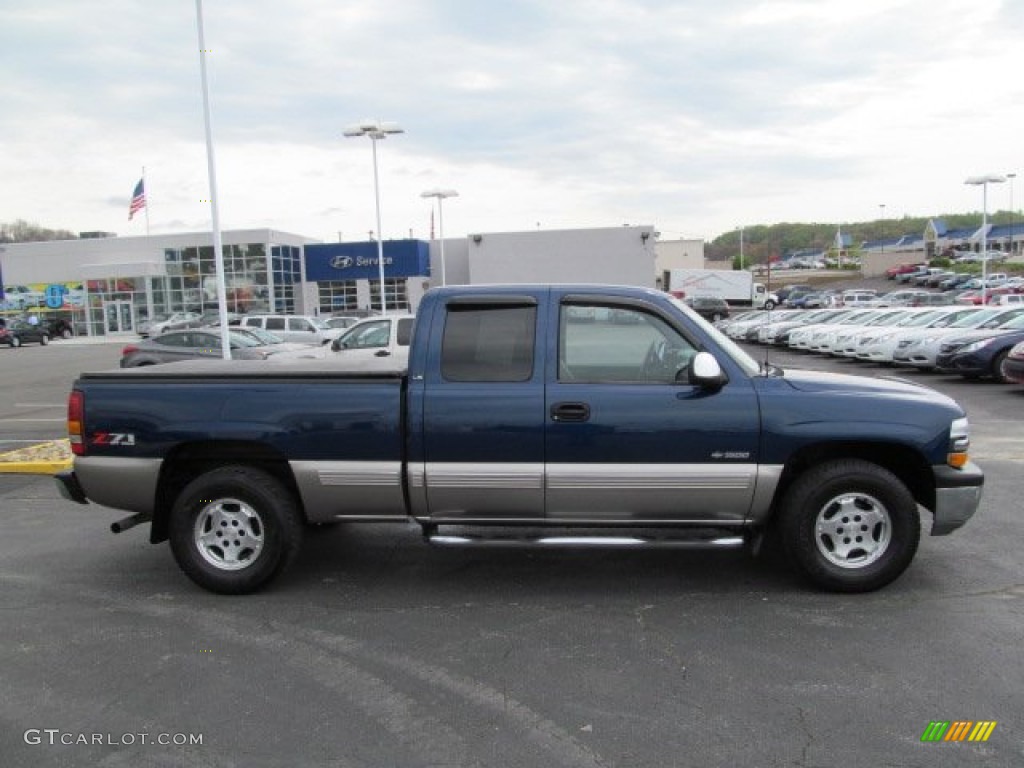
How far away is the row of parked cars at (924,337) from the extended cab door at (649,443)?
228 inches

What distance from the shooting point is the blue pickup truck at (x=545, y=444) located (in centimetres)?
470

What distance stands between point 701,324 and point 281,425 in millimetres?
2572

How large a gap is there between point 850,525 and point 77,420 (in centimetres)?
470

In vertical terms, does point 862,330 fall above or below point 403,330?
below

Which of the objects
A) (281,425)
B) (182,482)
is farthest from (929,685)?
(182,482)

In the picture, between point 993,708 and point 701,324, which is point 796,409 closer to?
point 701,324

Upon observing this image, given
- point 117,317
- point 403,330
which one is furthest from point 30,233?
point 403,330

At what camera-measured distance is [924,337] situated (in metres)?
18.3

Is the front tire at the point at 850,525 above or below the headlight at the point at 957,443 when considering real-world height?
below

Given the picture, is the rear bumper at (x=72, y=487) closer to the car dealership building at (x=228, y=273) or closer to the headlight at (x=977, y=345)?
the headlight at (x=977, y=345)

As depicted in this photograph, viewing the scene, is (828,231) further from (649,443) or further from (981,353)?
(649,443)

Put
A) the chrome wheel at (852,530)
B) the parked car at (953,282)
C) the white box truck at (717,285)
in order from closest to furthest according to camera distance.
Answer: the chrome wheel at (852,530), the white box truck at (717,285), the parked car at (953,282)

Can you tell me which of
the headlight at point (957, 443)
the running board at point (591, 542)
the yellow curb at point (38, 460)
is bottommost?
the yellow curb at point (38, 460)

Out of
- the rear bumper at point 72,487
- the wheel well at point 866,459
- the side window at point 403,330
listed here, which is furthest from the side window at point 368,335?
the wheel well at point 866,459
